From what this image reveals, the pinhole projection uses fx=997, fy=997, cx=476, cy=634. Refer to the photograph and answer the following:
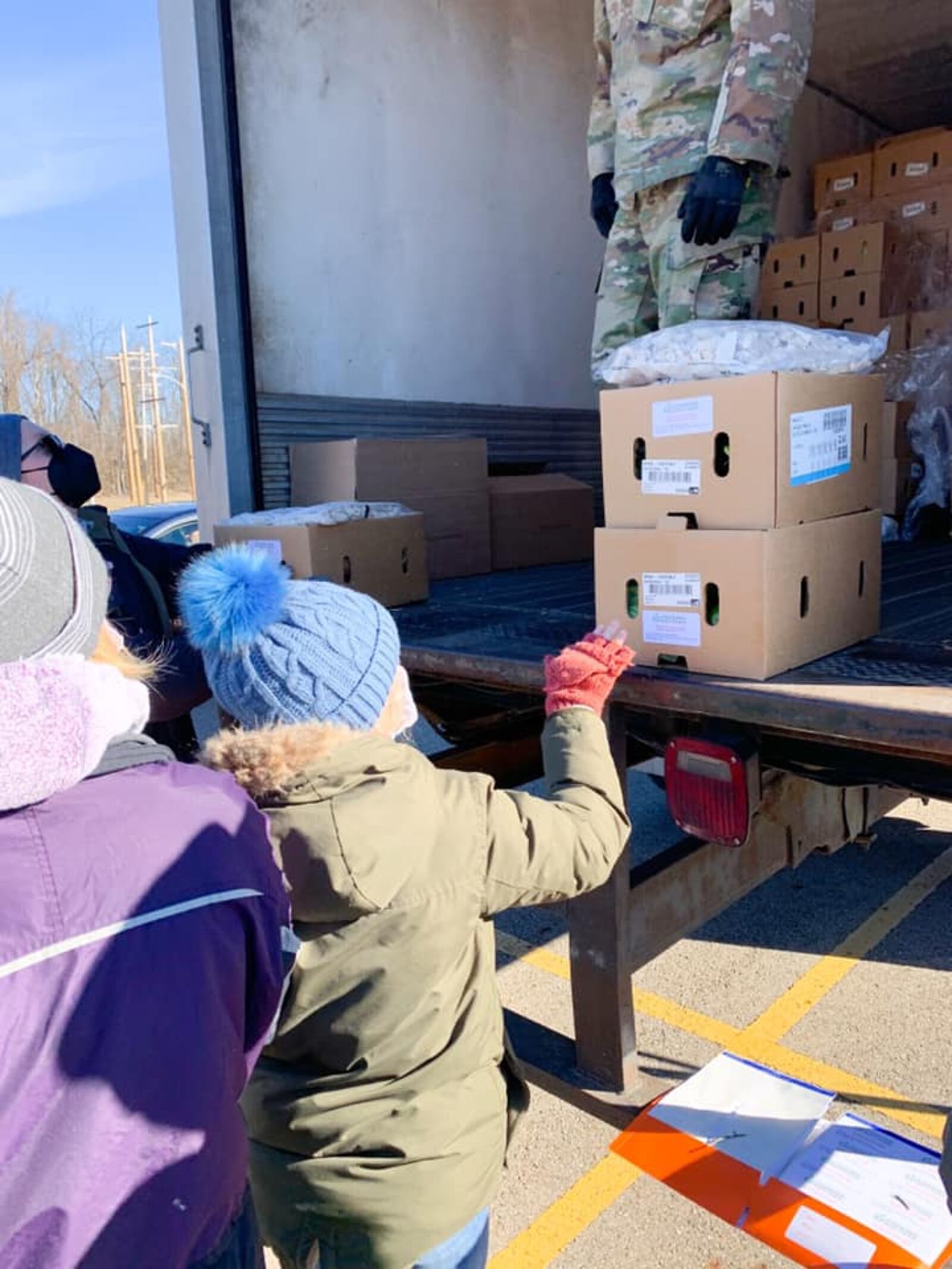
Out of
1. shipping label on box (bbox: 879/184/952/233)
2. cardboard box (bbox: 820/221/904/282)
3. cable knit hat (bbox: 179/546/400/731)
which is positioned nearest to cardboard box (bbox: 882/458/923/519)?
cardboard box (bbox: 820/221/904/282)

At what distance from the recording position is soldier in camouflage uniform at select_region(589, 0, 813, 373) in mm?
3004

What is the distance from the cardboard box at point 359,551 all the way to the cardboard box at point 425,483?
208 millimetres

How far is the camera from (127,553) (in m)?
2.42

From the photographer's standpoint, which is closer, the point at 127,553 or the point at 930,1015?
the point at 127,553

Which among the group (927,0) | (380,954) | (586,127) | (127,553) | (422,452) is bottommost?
(380,954)

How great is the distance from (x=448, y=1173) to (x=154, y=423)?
32.7 meters

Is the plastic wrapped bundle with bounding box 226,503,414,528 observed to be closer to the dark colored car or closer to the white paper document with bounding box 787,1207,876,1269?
the white paper document with bounding box 787,1207,876,1269

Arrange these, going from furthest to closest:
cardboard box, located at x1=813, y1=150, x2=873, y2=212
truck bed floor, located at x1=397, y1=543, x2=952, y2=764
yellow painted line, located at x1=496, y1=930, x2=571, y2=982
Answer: cardboard box, located at x1=813, y1=150, x2=873, y2=212, yellow painted line, located at x1=496, y1=930, x2=571, y2=982, truck bed floor, located at x1=397, y1=543, x2=952, y2=764

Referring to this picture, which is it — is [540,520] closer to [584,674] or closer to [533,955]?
[533,955]

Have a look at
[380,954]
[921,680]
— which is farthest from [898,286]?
[380,954]

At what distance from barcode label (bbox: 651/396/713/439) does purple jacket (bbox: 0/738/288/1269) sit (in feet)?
4.12

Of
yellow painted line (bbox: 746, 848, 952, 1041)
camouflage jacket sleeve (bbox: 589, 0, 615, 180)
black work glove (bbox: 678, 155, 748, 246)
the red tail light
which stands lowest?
yellow painted line (bbox: 746, 848, 952, 1041)

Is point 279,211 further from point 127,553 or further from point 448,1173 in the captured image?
point 448,1173

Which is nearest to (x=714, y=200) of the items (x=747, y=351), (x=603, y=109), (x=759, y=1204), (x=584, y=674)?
(x=603, y=109)
